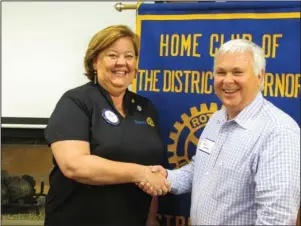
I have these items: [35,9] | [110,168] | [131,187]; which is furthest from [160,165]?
[35,9]

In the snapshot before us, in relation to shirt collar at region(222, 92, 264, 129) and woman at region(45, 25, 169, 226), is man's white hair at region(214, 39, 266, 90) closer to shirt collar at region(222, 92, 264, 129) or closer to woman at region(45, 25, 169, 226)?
shirt collar at region(222, 92, 264, 129)

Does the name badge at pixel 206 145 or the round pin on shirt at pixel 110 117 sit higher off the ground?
the round pin on shirt at pixel 110 117

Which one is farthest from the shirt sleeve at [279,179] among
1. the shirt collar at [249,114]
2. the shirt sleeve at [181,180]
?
the shirt sleeve at [181,180]

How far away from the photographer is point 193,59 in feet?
6.20

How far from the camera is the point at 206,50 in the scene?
1.87m

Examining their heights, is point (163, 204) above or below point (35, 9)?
below

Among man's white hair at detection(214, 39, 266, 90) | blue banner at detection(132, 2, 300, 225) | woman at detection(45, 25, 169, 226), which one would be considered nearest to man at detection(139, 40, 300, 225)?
man's white hair at detection(214, 39, 266, 90)

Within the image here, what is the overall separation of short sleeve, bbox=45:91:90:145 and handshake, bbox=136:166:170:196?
267 mm

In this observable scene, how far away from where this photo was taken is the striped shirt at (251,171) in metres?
1.22

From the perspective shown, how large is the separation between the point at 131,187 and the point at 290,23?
0.94m

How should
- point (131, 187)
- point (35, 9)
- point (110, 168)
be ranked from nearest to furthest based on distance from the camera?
point (110, 168), point (131, 187), point (35, 9)

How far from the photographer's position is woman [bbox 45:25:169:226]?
154 centimetres

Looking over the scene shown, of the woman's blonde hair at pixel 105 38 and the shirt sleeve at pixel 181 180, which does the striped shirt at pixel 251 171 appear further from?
the woman's blonde hair at pixel 105 38

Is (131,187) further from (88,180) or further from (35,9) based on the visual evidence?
(35,9)
